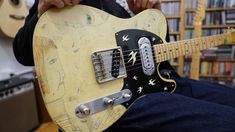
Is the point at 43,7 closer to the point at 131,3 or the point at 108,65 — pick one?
the point at 108,65

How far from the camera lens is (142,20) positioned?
0.64 meters

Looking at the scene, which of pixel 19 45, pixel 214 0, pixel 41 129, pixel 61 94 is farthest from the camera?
pixel 214 0

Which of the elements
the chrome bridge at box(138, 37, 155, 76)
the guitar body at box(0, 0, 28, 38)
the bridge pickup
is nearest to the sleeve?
the bridge pickup

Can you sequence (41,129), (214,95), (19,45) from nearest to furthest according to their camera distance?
1. (19,45)
2. (214,95)
3. (41,129)

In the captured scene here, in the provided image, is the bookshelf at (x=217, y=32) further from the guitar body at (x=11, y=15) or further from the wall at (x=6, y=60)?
the wall at (x=6, y=60)

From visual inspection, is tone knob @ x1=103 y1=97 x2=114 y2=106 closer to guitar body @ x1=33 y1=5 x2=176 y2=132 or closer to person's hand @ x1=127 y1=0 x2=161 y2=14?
guitar body @ x1=33 y1=5 x2=176 y2=132

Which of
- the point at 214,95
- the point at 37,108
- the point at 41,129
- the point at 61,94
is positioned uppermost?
the point at 61,94

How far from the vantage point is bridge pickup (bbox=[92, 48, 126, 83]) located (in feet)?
1.74

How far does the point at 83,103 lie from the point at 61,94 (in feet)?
0.18

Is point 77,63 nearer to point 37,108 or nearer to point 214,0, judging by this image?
point 37,108

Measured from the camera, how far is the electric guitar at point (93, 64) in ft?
1.56

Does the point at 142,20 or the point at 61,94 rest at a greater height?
the point at 142,20

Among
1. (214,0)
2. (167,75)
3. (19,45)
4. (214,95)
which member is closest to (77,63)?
(19,45)

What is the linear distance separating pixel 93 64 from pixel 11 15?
4.84ft
